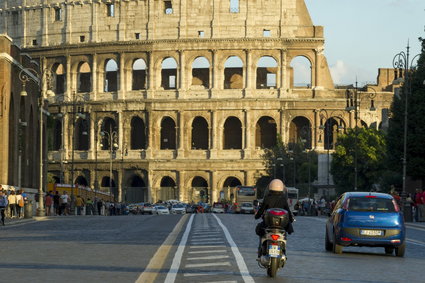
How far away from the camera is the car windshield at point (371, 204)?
28.8 meters

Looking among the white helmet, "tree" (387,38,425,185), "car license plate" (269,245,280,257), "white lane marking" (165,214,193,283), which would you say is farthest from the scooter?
"tree" (387,38,425,185)

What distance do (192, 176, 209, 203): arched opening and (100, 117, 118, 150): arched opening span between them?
10.4 meters

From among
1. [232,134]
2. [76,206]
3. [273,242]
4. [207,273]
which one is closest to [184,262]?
[207,273]

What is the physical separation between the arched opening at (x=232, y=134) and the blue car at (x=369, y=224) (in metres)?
115

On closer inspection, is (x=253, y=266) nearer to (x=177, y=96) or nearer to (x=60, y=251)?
(x=60, y=251)

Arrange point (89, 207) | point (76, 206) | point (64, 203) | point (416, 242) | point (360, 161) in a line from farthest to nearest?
point (360, 161)
point (89, 207)
point (76, 206)
point (64, 203)
point (416, 242)

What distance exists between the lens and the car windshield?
2875 cm

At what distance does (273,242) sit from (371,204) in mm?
8539

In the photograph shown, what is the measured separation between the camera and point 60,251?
93.2ft

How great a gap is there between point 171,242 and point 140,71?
11454cm

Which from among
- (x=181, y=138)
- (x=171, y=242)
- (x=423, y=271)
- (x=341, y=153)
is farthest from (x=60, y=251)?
(x=181, y=138)

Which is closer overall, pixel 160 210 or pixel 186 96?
pixel 160 210

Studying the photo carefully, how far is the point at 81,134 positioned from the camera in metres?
147

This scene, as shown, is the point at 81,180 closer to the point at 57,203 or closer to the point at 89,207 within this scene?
the point at 89,207
